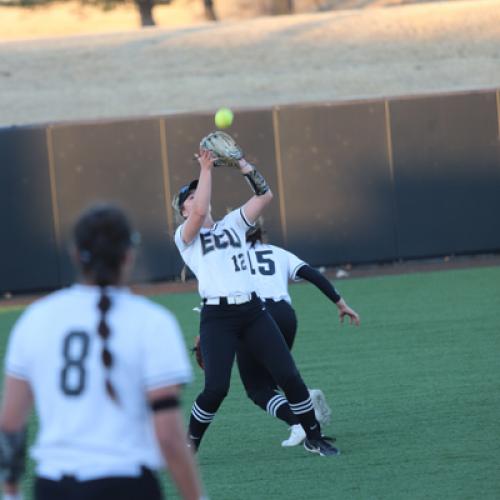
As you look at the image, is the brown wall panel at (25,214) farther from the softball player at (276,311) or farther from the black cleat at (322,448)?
the black cleat at (322,448)

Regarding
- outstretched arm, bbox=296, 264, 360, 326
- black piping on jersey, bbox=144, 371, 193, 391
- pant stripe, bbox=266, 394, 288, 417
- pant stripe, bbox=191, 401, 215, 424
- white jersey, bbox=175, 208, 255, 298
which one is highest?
black piping on jersey, bbox=144, 371, 193, 391

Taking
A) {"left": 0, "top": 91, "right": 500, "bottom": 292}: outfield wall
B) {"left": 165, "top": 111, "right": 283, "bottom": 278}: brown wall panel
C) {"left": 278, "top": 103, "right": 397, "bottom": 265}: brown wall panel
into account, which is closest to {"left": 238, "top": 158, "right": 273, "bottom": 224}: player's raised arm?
{"left": 0, "top": 91, "right": 500, "bottom": 292}: outfield wall

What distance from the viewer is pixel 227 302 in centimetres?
742

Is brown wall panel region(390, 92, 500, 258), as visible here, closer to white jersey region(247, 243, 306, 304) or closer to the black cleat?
white jersey region(247, 243, 306, 304)

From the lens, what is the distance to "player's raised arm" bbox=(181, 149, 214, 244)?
707 centimetres

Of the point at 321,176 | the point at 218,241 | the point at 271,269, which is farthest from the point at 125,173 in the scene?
the point at 218,241

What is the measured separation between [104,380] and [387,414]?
18.8ft

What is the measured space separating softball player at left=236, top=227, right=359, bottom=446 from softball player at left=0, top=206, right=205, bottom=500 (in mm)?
4440

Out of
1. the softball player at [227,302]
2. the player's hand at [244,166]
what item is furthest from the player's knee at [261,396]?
the player's hand at [244,166]

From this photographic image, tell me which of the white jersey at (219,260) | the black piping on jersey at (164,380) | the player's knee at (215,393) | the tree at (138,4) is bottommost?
the player's knee at (215,393)

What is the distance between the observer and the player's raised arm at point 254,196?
24.5 ft

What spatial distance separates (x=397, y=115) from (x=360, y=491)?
45.5 ft

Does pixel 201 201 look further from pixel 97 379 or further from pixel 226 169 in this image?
pixel 226 169

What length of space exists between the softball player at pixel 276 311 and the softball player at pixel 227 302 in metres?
0.54
